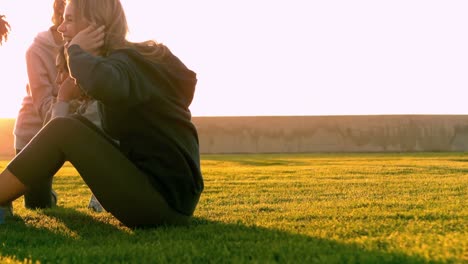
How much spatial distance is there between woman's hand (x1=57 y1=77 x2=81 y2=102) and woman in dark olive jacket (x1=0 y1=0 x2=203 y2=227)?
0.36 m

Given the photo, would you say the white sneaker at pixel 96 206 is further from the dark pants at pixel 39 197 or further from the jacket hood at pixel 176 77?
the jacket hood at pixel 176 77

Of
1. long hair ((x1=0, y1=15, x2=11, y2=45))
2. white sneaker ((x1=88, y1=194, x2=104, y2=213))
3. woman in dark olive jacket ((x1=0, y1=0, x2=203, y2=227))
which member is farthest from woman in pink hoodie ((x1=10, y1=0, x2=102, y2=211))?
long hair ((x1=0, y1=15, x2=11, y2=45))

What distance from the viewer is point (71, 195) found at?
5.03m

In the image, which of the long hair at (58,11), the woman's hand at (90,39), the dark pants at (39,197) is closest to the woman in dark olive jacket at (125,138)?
the woman's hand at (90,39)

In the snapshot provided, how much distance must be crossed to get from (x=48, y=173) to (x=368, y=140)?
1683 centimetres

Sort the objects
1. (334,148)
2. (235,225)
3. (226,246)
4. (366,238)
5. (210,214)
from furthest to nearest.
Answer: (334,148), (210,214), (235,225), (366,238), (226,246)

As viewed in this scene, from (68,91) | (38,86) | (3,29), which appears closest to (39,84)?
(38,86)

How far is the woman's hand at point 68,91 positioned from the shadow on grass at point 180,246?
58cm

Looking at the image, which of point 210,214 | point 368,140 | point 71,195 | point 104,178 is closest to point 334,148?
point 368,140

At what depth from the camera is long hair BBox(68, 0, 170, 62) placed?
7.64 feet

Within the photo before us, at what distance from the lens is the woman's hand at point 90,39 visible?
2.26 meters

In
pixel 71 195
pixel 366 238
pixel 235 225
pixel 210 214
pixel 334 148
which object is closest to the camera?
pixel 366 238

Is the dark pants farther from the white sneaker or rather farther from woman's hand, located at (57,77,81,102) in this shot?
woman's hand, located at (57,77,81,102)

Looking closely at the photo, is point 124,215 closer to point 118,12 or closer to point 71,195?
point 118,12
